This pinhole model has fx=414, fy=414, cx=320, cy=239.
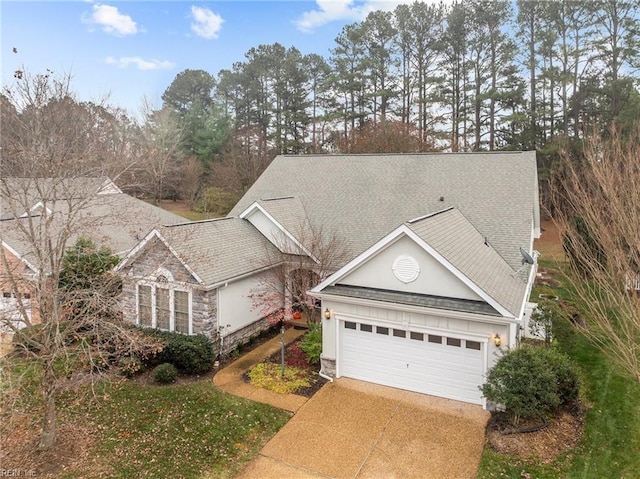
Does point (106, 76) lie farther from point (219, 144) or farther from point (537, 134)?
point (537, 134)

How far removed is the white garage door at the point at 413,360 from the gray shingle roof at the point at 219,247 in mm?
4828

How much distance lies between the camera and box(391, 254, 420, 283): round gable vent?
38.0 ft

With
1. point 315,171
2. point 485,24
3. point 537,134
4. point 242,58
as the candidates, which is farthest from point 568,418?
point 242,58

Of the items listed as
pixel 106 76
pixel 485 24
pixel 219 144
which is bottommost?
pixel 106 76

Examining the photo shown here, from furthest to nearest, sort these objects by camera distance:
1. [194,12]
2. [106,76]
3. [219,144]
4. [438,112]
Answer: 1. [219,144]
2. [438,112]
3. [194,12]
4. [106,76]

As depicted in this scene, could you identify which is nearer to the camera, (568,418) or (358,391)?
(568,418)

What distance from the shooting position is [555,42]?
1409 inches

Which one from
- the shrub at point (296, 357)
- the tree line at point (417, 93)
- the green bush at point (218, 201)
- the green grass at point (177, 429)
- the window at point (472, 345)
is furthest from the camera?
the green bush at point (218, 201)

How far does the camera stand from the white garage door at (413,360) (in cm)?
1105

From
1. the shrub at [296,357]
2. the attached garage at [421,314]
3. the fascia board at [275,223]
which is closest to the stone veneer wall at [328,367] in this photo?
the attached garage at [421,314]

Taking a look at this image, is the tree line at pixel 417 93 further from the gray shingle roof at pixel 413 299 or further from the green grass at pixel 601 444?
the green grass at pixel 601 444

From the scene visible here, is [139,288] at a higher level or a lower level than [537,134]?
lower

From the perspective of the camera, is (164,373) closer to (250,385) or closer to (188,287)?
(250,385)

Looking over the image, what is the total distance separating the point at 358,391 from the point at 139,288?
28.2ft
